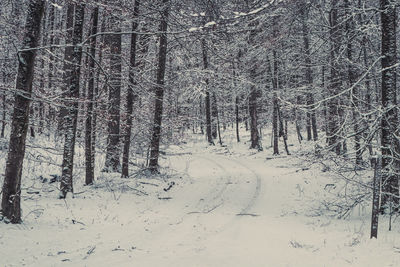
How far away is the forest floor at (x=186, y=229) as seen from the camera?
17.4ft

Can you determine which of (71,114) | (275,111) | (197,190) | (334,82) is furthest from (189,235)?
(275,111)

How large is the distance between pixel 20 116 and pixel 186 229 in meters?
4.62

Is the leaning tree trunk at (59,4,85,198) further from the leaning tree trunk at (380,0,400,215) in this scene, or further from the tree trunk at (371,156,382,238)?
the leaning tree trunk at (380,0,400,215)

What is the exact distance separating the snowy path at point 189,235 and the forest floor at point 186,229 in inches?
0.7

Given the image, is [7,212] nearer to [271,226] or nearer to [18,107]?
[18,107]

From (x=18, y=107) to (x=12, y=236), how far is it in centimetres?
266

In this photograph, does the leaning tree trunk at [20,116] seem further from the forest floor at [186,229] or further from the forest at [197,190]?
the forest floor at [186,229]

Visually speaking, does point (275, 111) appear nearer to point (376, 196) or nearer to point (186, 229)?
point (376, 196)

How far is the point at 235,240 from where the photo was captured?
6422 millimetres

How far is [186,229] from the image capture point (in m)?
7.14

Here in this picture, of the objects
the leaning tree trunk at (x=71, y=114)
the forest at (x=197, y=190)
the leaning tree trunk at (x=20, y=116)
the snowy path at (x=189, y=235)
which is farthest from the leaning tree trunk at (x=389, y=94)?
the leaning tree trunk at (x=71, y=114)

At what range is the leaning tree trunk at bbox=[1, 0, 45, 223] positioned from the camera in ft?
19.9

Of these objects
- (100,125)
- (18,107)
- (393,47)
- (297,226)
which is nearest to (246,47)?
(100,125)

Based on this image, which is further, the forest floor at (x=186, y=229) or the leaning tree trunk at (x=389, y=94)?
the leaning tree trunk at (x=389, y=94)
